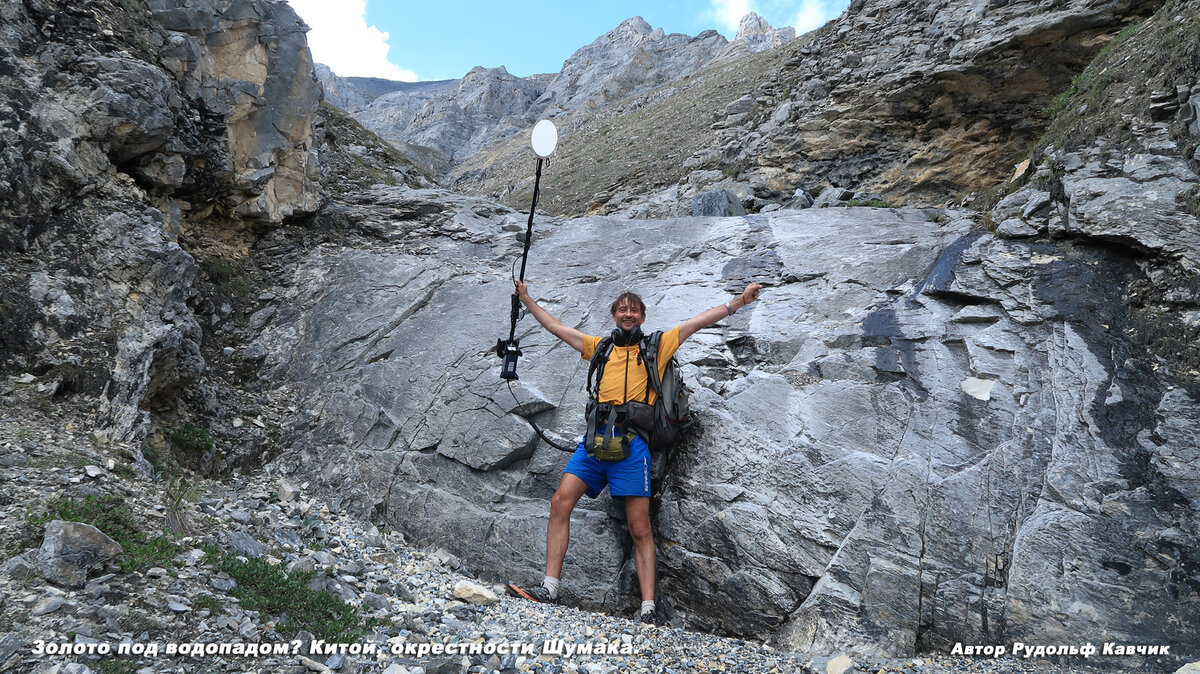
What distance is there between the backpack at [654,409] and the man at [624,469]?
6 centimetres

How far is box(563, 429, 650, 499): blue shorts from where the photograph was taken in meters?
5.77

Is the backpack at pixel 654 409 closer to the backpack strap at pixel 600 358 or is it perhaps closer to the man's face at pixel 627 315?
the backpack strap at pixel 600 358

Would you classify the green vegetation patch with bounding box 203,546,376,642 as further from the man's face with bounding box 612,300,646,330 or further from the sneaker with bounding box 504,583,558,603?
the man's face with bounding box 612,300,646,330

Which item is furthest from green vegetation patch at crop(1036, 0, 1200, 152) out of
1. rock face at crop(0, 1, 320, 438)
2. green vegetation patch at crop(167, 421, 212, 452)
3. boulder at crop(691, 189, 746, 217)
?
rock face at crop(0, 1, 320, 438)

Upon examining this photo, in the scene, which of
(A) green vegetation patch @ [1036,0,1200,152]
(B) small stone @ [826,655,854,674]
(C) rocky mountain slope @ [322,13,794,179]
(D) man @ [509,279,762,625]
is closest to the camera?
(B) small stone @ [826,655,854,674]

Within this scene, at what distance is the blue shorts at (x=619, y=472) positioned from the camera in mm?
5766

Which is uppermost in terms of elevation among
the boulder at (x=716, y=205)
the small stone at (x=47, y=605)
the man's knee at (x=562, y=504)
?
the boulder at (x=716, y=205)

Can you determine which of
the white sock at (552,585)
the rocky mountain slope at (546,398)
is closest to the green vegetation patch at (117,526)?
the rocky mountain slope at (546,398)

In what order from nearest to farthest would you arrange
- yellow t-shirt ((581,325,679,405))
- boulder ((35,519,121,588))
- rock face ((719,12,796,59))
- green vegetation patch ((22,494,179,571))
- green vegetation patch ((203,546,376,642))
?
boulder ((35,519,121,588)), green vegetation patch ((22,494,179,571)), green vegetation patch ((203,546,376,642)), yellow t-shirt ((581,325,679,405)), rock face ((719,12,796,59))

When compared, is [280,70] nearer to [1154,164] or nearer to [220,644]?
[220,644]

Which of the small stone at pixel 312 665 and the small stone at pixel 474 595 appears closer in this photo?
the small stone at pixel 312 665

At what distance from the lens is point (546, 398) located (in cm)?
724

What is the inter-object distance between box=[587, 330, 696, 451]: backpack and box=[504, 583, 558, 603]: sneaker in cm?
140

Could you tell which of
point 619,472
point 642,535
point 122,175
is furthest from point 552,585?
point 122,175
